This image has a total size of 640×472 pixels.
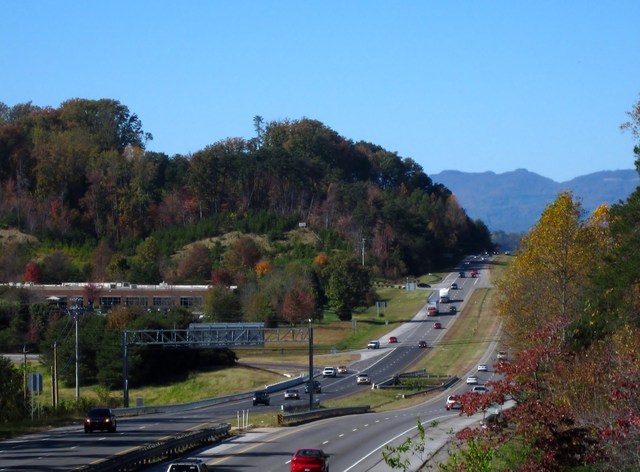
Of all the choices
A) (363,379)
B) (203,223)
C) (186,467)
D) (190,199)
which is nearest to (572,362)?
(186,467)

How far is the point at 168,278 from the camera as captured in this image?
131750mm

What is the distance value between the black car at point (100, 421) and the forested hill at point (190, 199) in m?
97.4

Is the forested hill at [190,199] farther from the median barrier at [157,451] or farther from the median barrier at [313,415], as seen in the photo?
the median barrier at [157,451]

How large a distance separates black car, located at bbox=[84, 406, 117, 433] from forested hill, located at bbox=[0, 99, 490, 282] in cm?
9743

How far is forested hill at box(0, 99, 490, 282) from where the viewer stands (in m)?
150

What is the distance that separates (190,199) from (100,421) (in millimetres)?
114622

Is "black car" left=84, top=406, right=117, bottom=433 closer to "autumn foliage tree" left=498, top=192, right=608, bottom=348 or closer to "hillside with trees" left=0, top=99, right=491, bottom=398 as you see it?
"autumn foliage tree" left=498, top=192, right=608, bottom=348

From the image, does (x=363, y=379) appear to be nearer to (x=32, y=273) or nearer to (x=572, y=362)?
(x=572, y=362)

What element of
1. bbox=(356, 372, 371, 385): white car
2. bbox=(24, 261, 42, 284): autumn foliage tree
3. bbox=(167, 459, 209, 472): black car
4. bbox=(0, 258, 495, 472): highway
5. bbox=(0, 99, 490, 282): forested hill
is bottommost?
bbox=(356, 372, 371, 385): white car

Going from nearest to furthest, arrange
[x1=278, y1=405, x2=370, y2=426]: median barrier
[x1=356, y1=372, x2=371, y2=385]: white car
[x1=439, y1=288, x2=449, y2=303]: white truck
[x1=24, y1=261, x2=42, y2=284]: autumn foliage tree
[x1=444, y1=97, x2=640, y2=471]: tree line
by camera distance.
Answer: [x1=444, y1=97, x2=640, y2=471]: tree line < [x1=278, y1=405, x2=370, y2=426]: median barrier < [x1=356, y1=372, x2=371, y2=385]: white car < [x1=439, y1=288, x2=449, y2=303]: white truck < [x1=24, y1=261, x2=42, y2=284]: autumn foliage tree

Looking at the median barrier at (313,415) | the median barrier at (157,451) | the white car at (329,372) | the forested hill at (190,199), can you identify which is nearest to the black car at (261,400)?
the median barrier at (313,415)

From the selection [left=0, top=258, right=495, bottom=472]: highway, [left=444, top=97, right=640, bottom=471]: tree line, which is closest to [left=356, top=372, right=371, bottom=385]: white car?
[left=0, top=258, right=495, bottom=472]: highway

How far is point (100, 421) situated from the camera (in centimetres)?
4562

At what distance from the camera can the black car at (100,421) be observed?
4569 cm
